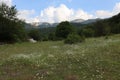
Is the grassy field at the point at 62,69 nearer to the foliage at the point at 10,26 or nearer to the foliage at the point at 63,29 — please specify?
the foliage at the point at 10,26

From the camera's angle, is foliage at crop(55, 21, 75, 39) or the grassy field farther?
foliage at crop(55, 21, 75, 39)

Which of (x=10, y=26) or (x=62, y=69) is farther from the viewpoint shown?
(x=10, y=26)

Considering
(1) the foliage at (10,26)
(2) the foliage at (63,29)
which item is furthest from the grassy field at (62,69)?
(2) the foliage at (63,29)

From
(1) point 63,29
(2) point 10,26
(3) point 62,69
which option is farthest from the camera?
(1) point 63,29

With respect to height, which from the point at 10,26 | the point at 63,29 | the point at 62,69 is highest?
the point at 10,26

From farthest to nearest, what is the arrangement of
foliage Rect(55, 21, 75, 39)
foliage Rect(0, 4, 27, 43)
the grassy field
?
1. foliage Rect(55, 21, 75, 39)
2. foliage Rect(0, 4, 27, 43)
3. the grassy field

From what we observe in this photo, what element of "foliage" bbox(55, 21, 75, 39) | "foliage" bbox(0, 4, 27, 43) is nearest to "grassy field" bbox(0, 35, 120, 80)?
"foliage" bbox(0, 4, 27, 43)

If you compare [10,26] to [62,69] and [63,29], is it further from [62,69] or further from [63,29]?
[62,69]

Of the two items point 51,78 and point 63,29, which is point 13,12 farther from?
point 51,78

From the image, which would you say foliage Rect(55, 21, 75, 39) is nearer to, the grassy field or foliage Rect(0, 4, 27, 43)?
foliage Rect(0, 4, 27, 43)

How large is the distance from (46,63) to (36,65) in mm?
867

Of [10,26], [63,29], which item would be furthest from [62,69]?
[63,29]

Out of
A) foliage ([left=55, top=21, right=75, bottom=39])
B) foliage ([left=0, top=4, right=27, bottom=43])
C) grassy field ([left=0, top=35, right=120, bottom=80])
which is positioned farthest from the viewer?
foliage ([left=55, top=21, right=75, bottom=39])

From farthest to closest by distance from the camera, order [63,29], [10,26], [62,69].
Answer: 1. [63,29]
2. [10,26]
3. [62,69]
